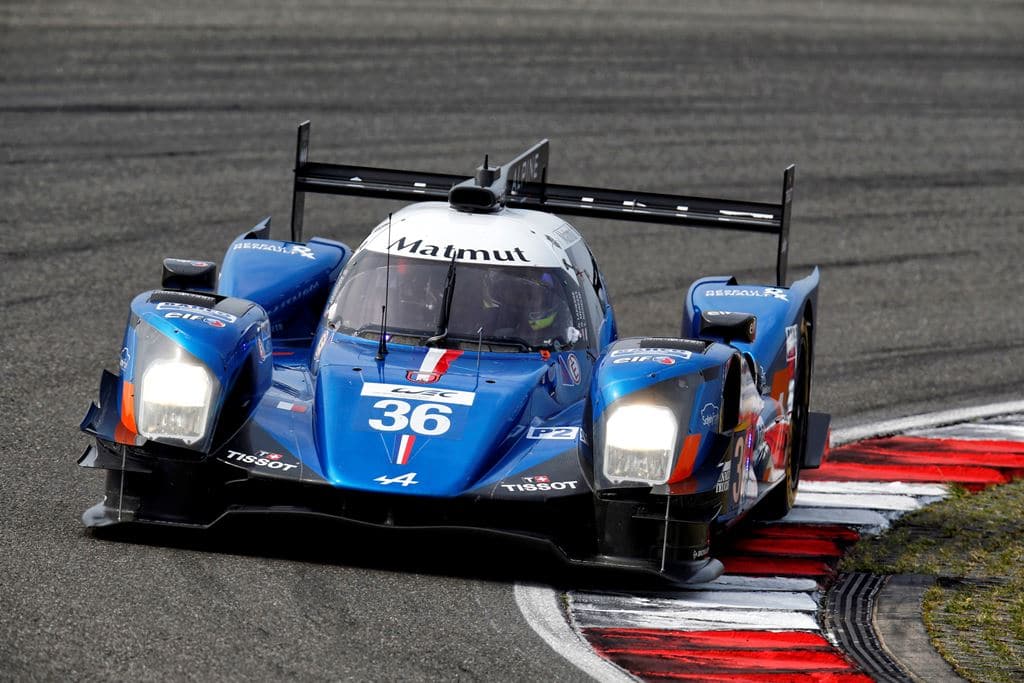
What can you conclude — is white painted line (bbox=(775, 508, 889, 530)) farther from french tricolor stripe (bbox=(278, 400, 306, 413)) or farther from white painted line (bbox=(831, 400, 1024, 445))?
french tricolor stripe (bbox=(278, 400, 306, 413))

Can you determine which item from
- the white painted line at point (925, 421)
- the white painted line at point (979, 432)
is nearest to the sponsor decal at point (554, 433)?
the white painted line at point (925, 421)

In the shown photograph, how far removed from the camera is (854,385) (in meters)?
12.8

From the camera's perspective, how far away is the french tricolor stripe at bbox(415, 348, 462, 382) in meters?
8.38

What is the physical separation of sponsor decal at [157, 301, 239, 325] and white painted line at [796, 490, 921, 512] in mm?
3445

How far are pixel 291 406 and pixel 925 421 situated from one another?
205 inches

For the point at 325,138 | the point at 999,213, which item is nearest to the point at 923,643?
the point at 999,213

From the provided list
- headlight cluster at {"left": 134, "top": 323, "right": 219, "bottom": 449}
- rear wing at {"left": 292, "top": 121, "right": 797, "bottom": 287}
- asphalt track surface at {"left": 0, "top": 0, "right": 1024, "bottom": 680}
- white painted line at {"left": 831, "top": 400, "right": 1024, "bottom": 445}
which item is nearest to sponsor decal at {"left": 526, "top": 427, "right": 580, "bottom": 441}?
asphalt track surface at {"left": 0, "top": 0, "right": 1024, "bottom": 680}

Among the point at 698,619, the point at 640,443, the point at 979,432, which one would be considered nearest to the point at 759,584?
the point at 698,619

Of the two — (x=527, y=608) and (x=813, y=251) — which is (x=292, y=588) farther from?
(x=813, y=251)

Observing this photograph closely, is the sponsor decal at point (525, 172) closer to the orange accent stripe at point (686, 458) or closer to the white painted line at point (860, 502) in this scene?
the white painted line at point (860, 502)

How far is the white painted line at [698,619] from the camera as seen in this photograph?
736 centimetres

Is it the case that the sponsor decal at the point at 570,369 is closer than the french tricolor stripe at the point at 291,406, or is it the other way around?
the french tricolor stripe at the point at 291,406

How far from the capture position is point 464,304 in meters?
8.96

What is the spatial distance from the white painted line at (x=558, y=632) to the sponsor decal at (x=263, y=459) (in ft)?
3.55
